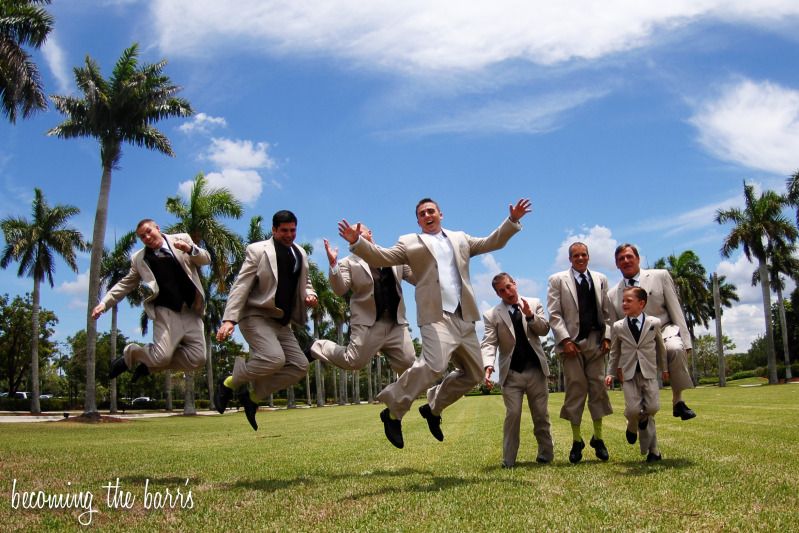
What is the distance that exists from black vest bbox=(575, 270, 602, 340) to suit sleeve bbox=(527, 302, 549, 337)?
50 centimetres

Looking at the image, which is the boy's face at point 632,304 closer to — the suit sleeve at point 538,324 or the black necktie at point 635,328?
the black necktie at point 635,328

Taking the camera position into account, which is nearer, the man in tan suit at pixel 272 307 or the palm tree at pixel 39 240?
the man in tan suit at pixel 272 307

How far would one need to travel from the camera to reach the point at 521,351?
30.1 ft

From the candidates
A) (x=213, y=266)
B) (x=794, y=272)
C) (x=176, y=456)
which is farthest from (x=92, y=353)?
(x=794, y=272)

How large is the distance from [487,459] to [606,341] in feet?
8.32

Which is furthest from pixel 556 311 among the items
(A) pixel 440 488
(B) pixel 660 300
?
(A) pixel 440 488

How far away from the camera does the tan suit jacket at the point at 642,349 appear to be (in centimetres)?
841

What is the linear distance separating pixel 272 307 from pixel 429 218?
2260 mm

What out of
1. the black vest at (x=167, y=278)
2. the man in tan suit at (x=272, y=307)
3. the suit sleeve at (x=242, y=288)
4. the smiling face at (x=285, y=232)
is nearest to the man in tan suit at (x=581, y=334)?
the man in tan suit at (x=272, y=307)

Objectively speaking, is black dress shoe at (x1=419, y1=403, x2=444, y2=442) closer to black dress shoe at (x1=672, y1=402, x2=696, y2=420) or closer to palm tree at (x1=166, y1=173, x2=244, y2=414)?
black dress shoe at (x1=672, y1=402, x2=696, y2=420)

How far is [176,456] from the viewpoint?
1153 cm

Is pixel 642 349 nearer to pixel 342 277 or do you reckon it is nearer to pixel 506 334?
pixel 506 334

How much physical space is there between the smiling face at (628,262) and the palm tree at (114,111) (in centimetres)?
2765

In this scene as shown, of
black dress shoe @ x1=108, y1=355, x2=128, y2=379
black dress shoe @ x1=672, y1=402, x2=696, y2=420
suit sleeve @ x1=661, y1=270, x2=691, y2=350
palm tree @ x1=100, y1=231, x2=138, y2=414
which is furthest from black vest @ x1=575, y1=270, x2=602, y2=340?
palm tree @ x1=100, y1=231, x2=138, y2=414
